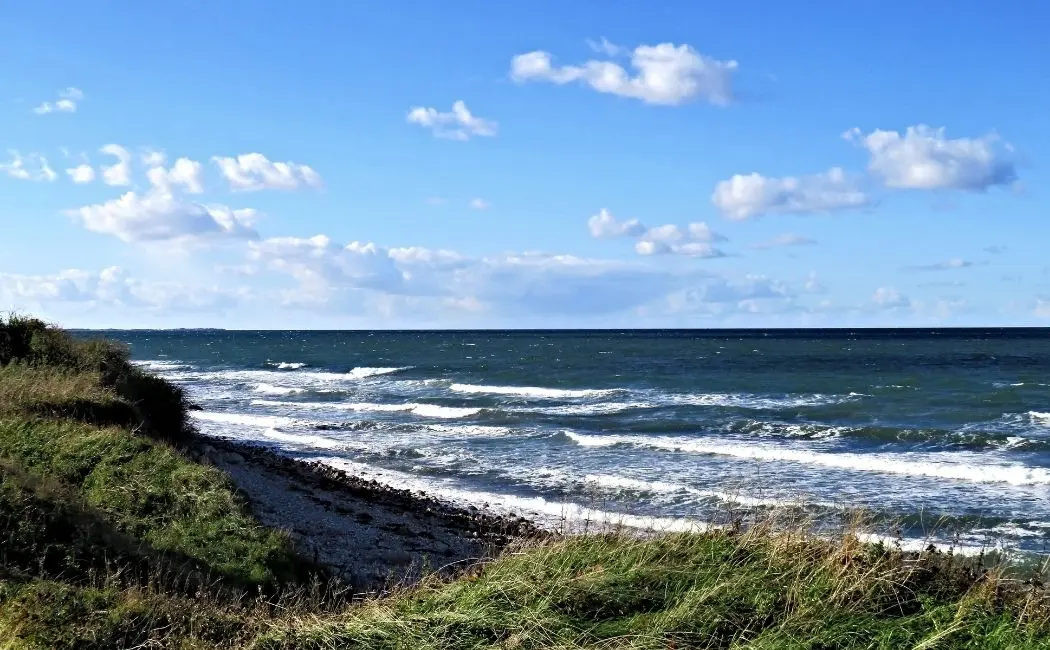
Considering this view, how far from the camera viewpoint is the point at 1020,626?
5664 mm

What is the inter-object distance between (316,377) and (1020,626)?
6124 cm

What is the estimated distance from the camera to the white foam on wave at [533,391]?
45.7m

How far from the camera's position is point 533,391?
156ft

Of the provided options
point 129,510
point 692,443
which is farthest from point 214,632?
point 692,443

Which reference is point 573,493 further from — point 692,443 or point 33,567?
point 33,567

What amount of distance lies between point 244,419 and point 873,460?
24580mm

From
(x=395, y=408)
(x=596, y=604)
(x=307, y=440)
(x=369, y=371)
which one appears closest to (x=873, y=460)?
(x=307, y=440)

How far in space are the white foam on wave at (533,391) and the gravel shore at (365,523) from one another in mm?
23032

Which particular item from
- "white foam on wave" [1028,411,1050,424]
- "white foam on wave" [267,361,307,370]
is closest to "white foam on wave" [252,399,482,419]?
"white foam on wave" [1028,411,1050,424]

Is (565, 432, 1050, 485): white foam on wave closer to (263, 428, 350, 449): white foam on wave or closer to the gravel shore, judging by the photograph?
(263, 428, 350, 449): white foam on wave

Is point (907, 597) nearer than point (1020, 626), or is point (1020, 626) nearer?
point (1020, 626)

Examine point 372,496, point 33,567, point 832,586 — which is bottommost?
point 372,496

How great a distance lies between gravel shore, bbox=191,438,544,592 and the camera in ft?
44.6

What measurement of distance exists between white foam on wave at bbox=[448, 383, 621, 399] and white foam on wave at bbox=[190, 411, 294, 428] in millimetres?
12381
